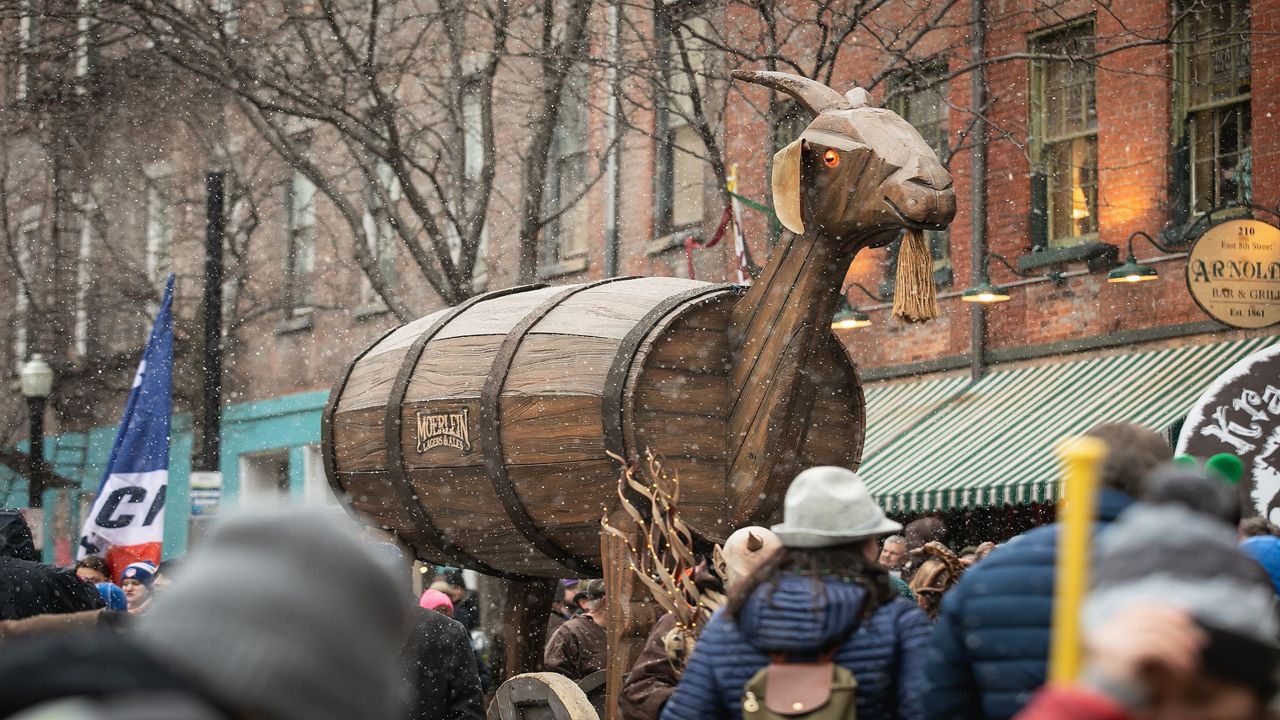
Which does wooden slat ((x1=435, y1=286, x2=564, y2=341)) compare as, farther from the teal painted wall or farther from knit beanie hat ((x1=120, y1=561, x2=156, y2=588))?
the teal painted wall

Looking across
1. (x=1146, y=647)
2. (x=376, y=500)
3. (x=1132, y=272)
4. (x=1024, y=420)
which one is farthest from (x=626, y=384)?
(x=1024, y=420)

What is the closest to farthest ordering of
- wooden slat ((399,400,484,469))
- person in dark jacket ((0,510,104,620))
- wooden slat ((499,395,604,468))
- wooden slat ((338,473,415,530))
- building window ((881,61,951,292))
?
1. person in dark jacket ((0,510,104,620))
2. wooden slat ((499,395,604,468))
3. wooden slat ((399,400,484,469))
4. wooden slat ((338,473,415,530))
5. building window ((881,61,951,292))

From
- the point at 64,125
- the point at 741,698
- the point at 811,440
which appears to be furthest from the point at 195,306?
the point at 741,698

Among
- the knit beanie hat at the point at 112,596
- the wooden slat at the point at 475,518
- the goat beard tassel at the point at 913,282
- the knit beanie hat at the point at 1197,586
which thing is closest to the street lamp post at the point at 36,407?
the knit beanie hat at the point at 112,596

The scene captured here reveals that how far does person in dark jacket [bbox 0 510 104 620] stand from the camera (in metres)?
6.77

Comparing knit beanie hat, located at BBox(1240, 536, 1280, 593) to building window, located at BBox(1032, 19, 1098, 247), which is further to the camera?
building window, located at BBox(1032, 19, 1098, 247)

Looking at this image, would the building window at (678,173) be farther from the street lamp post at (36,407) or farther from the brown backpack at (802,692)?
the brown backpack at (802,692)

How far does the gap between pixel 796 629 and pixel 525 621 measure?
5941 mm

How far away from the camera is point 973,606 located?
3.78 metres

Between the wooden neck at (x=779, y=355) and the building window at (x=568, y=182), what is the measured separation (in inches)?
461

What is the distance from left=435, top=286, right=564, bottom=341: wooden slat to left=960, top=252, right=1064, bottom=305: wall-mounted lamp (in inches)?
233

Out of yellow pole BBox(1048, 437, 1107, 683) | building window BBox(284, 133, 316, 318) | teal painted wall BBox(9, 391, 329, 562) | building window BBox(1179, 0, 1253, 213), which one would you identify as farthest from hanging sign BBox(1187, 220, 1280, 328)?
building window BBox(284, 133, 316, 318)

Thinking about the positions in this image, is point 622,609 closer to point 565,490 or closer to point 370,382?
point 565,490

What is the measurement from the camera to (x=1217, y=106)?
14078 millimetres
